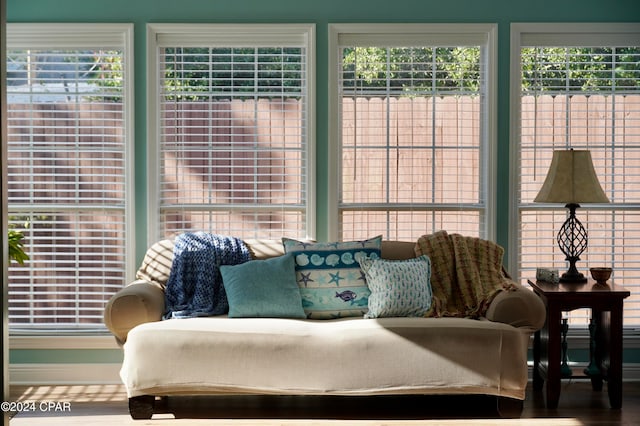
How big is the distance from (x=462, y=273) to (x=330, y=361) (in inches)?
43.2

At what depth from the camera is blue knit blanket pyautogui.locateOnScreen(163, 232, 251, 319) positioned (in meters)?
4.80

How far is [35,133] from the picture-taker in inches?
209

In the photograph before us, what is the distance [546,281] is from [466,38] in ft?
5.54

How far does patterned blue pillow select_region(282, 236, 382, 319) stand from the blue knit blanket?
15.4 inches

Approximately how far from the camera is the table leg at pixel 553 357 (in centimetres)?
463

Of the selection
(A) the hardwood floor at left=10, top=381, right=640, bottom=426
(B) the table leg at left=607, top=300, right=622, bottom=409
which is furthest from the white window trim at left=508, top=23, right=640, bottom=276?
(A) the hardwood floor at left=10, top=381, right=640, bottom=426

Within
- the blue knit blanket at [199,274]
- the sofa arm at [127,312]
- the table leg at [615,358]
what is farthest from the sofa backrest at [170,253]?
the table leg at [615,358]

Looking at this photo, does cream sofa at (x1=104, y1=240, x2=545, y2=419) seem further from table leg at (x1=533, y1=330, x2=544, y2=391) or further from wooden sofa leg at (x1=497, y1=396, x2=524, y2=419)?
table leg at (x1=533, y1=330, x2=544, y2=391)

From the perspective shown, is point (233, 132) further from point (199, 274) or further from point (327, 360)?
point (327, 360)

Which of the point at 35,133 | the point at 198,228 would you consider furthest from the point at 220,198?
the point at 35,133

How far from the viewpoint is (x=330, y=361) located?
4.36 metres

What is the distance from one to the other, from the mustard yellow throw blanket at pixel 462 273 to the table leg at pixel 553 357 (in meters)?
0.30

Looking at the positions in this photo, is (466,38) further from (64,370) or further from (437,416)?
(64,370)

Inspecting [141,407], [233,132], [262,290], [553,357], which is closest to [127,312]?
[141,407]
